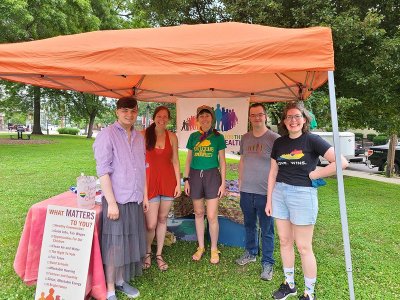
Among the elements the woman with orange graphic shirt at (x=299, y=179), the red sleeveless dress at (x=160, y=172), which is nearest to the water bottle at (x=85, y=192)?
the red sleeveless dress at (x=160, y=172)

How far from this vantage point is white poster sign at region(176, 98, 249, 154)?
15.3 ft

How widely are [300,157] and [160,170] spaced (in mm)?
1441

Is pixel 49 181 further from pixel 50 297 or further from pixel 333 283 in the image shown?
pixel 333 283

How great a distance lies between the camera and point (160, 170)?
3297 mm

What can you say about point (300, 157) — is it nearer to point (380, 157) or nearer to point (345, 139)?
point (345, 139)

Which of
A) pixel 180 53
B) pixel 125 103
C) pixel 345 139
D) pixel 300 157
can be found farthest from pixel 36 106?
pixel 300 157

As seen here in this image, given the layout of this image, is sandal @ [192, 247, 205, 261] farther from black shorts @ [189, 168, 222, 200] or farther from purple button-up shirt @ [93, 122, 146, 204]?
purple button-up shirt @ [93, 122, 146, 204]

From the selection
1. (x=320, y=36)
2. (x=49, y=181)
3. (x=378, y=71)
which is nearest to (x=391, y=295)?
(x=320, y=36)

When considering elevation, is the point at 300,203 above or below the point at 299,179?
below

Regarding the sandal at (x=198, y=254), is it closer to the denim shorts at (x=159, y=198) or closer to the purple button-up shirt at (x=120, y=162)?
the denim shorts at (x=159, y=198)

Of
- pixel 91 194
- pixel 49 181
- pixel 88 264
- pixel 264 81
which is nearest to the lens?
pixel 88 264

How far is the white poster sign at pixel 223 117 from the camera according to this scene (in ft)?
15.3

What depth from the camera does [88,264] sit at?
2.61 m

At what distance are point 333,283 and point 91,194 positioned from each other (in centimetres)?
256
